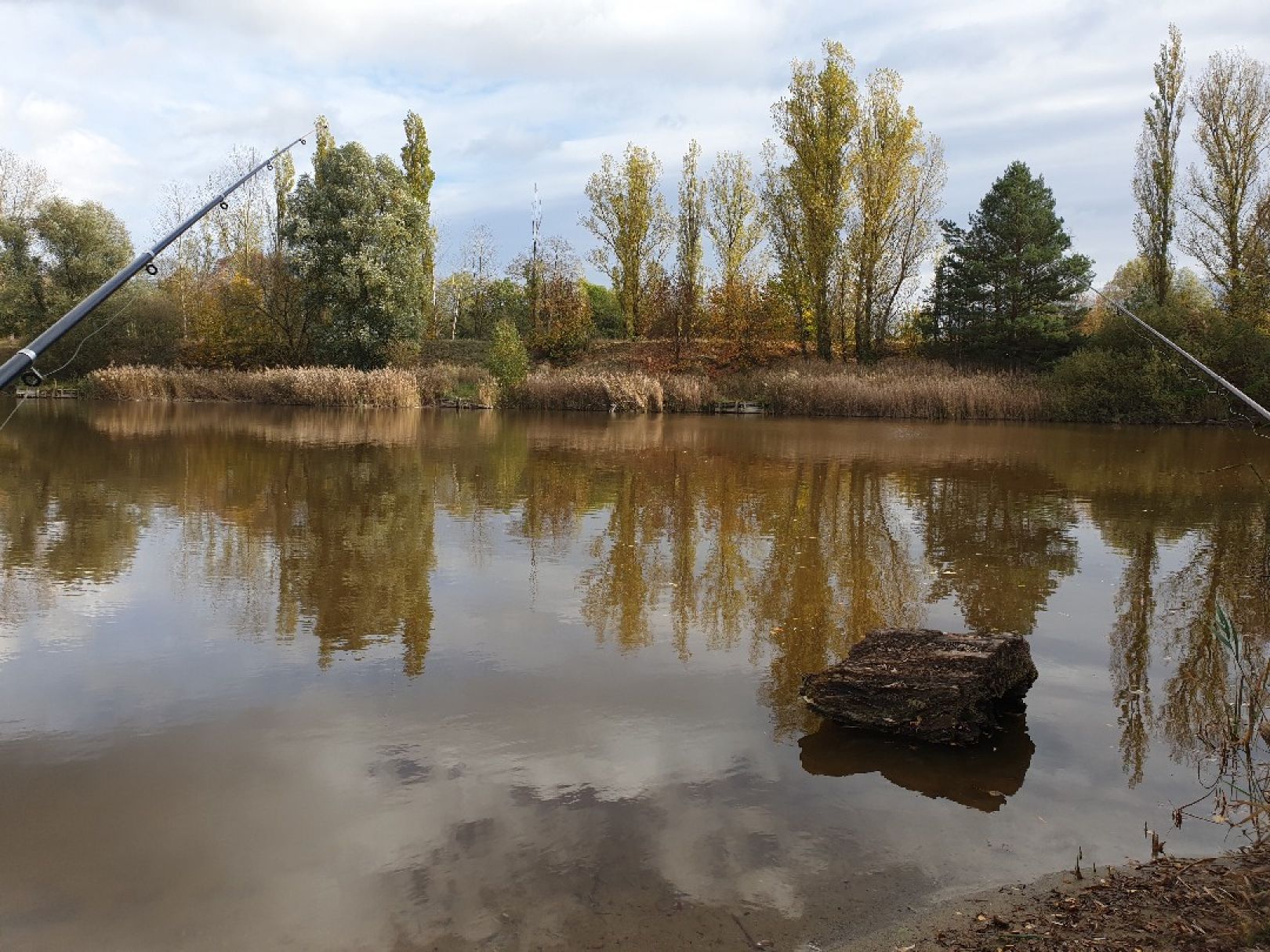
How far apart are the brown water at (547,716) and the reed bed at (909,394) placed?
1939cm

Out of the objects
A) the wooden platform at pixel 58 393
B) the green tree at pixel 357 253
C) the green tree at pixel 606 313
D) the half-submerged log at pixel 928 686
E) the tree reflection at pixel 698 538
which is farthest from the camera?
the green tree at pixel 606 313

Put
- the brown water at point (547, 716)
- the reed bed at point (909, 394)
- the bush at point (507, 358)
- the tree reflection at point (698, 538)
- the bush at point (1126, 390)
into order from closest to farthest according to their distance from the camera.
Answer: the brown water at point (547, 716), the tree reflection at point (698, 538), the bush at point (1126, 390), the reed bed at point (909, 394), the bush at point (507, 358)

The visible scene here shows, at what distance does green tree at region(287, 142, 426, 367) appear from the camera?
35.5 metres

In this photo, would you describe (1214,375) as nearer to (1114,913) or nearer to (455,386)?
(1114,913)

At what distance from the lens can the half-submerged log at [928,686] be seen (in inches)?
169

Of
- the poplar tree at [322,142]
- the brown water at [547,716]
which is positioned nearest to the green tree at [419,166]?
the poplar tree at [322,142]

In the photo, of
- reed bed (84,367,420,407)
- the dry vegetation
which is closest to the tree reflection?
the dry vegetation

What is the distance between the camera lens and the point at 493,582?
287 inches

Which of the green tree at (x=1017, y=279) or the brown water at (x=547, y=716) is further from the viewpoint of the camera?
the green tree at (x=1017, y=279)

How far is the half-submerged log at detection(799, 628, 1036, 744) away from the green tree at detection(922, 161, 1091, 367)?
33.0 meters

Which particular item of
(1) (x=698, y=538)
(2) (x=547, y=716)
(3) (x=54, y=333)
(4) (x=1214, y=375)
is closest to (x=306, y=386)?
(1) (x=698, y=538)

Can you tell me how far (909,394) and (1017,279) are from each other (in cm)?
885

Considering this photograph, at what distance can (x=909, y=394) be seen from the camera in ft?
99.7

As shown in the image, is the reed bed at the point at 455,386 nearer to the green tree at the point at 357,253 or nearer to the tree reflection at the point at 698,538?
the green tree at the point at 357,253
